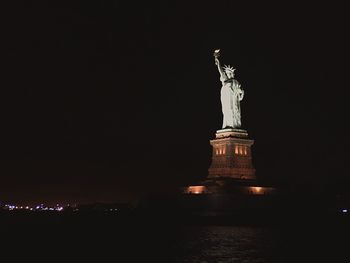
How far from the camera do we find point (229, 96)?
58.1 m

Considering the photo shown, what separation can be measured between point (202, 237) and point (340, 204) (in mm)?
23205

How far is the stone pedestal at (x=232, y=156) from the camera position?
54.8 m

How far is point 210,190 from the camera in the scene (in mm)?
51719

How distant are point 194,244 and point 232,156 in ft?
81.6

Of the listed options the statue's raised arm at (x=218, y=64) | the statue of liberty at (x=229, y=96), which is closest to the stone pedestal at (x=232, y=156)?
the statue of liberty at (x=229, y=96)

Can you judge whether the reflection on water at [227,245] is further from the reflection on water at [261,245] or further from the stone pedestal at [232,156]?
the stone pedestal at [232,156]

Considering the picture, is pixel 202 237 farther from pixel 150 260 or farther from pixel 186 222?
pixel 186 222

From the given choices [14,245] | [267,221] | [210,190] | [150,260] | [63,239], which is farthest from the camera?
[210,190]

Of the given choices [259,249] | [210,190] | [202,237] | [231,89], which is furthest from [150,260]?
[231,89]

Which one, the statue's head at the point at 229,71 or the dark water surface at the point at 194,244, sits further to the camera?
the statue's head at the point at 229,71

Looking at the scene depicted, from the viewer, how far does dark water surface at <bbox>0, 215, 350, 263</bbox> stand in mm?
26156

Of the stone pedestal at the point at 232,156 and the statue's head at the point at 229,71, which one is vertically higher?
the statue's head at the point at 229,71

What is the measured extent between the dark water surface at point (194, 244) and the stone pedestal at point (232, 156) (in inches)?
456

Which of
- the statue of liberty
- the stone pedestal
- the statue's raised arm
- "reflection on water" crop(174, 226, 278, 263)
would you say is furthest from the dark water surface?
the statue's raised arm
